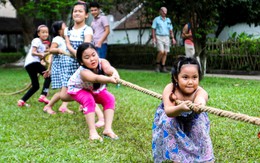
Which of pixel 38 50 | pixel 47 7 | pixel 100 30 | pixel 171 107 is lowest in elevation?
pixel 171 107

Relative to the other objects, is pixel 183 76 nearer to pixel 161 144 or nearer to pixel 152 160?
pixel 161 144

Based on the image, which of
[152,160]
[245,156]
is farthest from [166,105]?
[245,156]

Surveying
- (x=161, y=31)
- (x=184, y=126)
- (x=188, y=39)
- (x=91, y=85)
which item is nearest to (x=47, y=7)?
(x=161, y=31)

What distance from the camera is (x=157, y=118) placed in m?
3.07

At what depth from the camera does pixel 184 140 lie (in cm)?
289

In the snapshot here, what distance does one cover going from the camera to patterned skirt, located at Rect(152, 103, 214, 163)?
2881mm

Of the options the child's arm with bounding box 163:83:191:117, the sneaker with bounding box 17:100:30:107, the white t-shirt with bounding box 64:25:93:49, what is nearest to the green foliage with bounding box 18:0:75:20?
the sneaker with bounding box 17:100:30:107

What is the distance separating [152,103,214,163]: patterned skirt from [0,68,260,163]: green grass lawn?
0.34 metres

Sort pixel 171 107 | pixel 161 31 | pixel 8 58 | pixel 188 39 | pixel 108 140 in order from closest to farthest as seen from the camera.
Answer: pixel 171 107
pixel 108 140
pixel 188 39
pixel 161 31
pixel 8 58

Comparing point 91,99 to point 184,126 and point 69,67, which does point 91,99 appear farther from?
point 184,126

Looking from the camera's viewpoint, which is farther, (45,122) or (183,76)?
(45,122)

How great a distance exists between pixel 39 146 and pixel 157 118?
1.31m

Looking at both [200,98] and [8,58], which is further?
[8,58]

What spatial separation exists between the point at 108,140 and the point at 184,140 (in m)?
1.19
